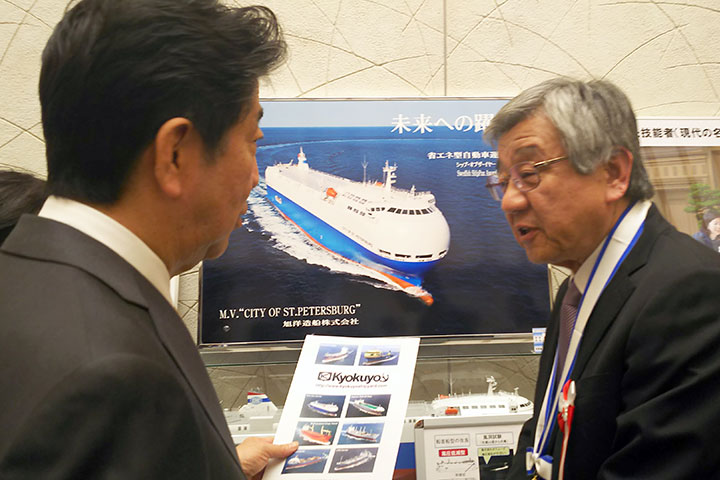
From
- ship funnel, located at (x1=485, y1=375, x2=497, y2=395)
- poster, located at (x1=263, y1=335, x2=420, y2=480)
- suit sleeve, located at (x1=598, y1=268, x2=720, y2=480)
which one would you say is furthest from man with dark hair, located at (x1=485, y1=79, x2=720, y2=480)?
ship funnel, located at (x1=485, y1=375, x2=497, y2=395)

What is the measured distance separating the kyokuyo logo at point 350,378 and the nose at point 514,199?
50 centimetres

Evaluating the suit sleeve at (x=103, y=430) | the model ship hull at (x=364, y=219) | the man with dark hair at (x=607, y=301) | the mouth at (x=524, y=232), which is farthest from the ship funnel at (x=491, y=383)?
the suit sleeve at (x=103, y=430)

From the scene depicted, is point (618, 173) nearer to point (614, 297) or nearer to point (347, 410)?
Answer: point (614, 297)

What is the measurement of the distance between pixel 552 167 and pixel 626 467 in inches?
25.9

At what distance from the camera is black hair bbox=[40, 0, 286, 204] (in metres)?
0.69

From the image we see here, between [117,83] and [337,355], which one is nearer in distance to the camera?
[117,83]

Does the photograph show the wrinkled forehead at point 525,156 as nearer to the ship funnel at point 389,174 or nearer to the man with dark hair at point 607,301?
the man with dark hair at point 607,301

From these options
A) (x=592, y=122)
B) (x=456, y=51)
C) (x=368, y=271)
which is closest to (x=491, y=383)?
(x=368, y=271)

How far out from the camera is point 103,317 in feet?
1.97

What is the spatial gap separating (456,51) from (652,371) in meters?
1.81

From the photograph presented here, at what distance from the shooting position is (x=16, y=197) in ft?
3.88

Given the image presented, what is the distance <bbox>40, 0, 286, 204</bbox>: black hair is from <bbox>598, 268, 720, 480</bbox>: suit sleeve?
85 cm

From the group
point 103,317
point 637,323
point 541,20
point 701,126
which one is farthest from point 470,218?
point 103,317

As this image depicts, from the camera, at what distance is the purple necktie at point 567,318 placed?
1.50m
